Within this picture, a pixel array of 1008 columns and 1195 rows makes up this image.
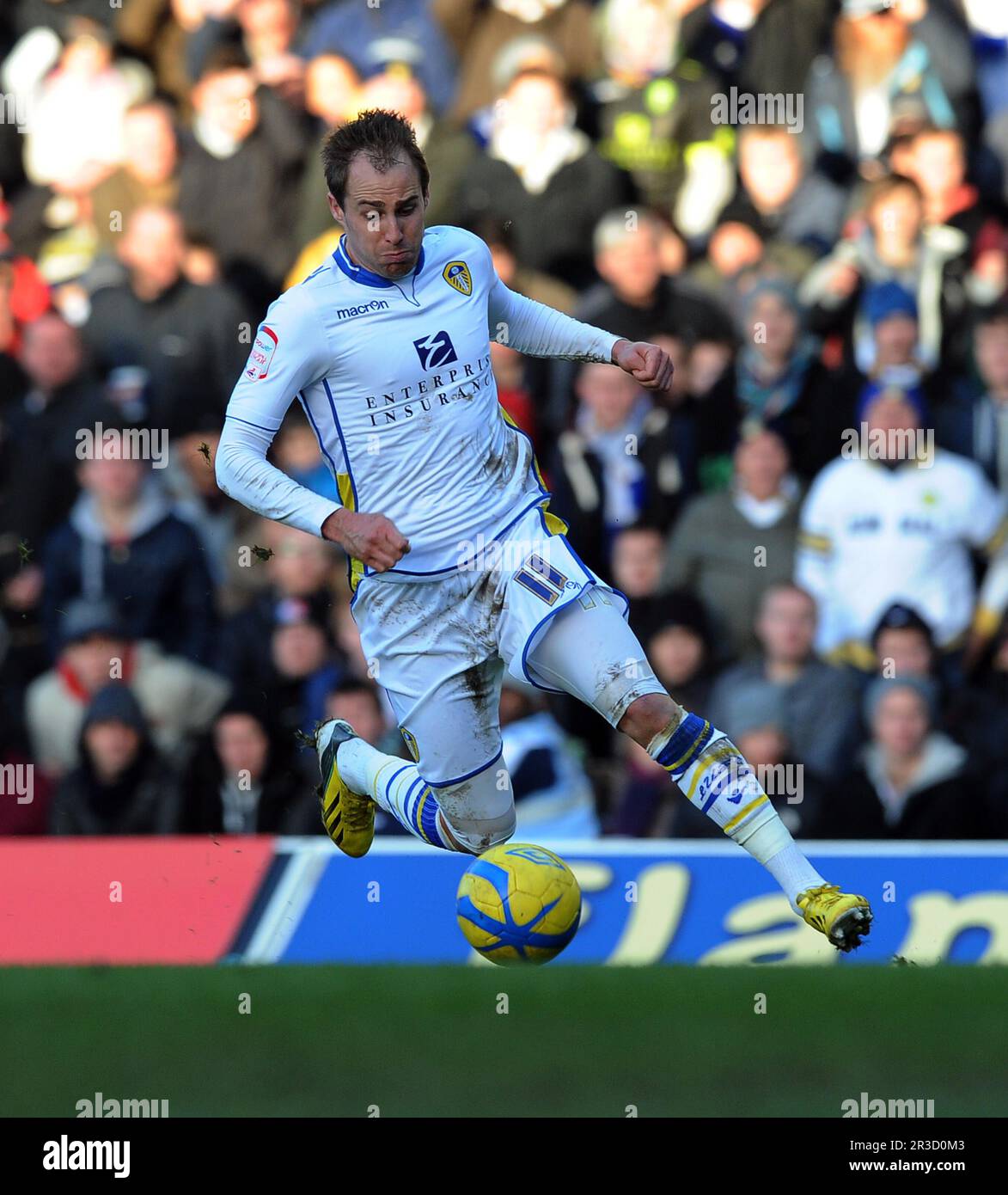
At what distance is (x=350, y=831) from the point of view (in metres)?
8.33

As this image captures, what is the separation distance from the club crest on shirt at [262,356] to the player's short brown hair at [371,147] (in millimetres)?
512

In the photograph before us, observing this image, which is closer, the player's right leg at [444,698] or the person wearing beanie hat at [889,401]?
the player's right leg at [444,698]

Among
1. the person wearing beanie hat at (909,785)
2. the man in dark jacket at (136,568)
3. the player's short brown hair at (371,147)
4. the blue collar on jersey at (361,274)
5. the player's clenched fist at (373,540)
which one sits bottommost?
the person wearing beanie hat at (909,785)

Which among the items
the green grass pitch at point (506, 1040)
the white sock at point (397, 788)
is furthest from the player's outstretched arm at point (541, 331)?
the green grass pitch at point (506, 1040)

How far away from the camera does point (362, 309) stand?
23.6 feet

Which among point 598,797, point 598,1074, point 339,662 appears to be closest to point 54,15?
point 339,662

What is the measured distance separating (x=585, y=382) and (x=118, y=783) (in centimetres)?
309

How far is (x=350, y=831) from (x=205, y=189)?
4846 millimetres

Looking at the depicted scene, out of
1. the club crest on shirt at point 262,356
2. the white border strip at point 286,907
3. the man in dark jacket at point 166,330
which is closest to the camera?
the club crest on shirt at point 262,356

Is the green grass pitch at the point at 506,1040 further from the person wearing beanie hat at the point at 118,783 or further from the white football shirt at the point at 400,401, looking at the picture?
the person wearing beanie hat at the point at 118,783

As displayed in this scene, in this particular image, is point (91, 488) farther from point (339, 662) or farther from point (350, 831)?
point (350, 831)

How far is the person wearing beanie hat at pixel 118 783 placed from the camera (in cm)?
1034

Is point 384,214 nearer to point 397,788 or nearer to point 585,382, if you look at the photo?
point 397,788

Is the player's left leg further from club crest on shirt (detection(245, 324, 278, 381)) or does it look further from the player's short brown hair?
the player's short brown hair
